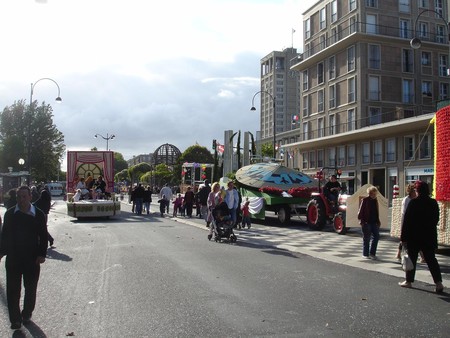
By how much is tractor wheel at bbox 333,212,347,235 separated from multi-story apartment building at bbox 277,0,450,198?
26668 mm

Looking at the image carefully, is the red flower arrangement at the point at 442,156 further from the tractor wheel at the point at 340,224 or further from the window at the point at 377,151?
the window at the point at 377,151

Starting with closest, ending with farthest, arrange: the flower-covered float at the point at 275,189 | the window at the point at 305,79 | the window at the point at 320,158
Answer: the flower-covered float at the point at 275,189 < the window at the point at 320,158 < the window at the point at 305,79

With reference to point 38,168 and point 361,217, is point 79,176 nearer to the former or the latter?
point 361,217

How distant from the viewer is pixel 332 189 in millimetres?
16859

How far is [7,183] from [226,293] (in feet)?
127

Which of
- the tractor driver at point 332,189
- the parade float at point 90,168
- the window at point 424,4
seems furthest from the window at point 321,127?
the tractor driver at point 332,189

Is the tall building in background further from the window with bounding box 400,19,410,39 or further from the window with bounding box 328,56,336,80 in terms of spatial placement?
the window with bounding box 400,19,410,39

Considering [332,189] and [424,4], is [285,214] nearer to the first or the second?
[332,189]

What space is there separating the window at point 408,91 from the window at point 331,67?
7.13 m

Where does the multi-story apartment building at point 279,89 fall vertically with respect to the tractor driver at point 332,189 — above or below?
above

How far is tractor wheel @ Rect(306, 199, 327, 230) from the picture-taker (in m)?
17.4

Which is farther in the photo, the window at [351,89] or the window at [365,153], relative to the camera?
the window at [351,89]

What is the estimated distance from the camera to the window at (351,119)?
4678 cm

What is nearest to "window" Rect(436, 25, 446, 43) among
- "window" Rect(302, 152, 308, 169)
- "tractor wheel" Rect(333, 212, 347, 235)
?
"window" Rect(302, 152, 308, 169)
